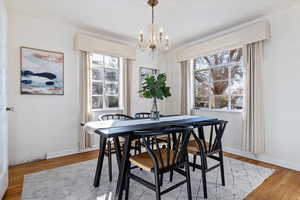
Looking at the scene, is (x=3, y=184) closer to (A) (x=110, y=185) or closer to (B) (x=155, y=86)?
(A) (x=110, y=185)

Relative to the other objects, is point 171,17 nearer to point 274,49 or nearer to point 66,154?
point 274,49

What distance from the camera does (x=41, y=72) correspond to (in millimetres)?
2793

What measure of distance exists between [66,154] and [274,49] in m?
4.16

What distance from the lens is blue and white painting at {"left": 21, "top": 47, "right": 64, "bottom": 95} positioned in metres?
2.66

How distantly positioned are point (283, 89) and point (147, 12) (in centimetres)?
253

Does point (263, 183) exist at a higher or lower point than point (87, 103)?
lower

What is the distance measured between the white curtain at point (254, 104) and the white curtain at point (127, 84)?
2.44 meters

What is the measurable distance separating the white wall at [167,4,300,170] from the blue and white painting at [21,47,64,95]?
146 inches

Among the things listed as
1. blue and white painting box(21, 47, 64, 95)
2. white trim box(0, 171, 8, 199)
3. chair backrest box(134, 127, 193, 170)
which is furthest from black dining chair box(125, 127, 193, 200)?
blue and white painting box(21, 47, 64, 95)

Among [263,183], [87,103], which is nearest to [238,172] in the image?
[263,183]

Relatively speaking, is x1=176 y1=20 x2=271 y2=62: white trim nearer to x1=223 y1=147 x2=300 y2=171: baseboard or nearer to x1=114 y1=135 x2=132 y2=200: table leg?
x1=223 y1=147 x2=300 y2=171: baseboard

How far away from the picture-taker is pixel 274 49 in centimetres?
264

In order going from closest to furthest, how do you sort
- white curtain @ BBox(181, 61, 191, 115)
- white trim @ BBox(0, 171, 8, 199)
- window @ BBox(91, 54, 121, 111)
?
white trim @ BBox(0, 171, 8, 199)
window @ BBox(91, 54, 121, 111)
white curtain @ BBox(181, 61, 191, 115)

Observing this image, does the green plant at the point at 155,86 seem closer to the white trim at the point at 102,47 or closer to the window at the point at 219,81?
the white trim at the point at 102,47
